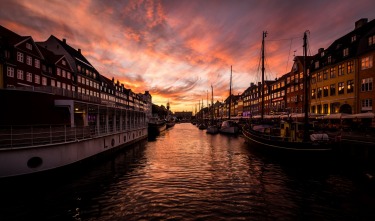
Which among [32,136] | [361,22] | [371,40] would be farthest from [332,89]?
[32,136]

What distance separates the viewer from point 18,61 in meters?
39.5

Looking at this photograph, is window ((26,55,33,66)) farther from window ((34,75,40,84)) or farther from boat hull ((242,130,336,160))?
boat hull ((242,130,336,160))

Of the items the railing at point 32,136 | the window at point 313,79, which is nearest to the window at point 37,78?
the railing at point 32,136

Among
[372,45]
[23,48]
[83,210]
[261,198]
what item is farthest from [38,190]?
[372,45]

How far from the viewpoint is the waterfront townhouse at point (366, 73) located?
34.6 m

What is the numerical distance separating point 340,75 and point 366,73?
7.15 m

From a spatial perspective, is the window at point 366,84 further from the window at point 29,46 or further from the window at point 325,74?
the window at point 29,46

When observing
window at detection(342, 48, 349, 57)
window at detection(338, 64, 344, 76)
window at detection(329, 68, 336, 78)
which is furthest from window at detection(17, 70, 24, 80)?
window at detection(329, 68, 336, 78)

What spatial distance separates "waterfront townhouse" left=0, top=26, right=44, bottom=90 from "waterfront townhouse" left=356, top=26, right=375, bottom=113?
59159 mm

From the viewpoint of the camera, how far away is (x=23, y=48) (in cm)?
4084

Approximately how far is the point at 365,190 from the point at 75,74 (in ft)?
222

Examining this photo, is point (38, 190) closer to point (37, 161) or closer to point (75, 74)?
point (37, 161)

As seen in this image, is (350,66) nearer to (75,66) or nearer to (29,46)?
(29,46)

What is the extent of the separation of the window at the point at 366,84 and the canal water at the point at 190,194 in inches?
950
